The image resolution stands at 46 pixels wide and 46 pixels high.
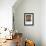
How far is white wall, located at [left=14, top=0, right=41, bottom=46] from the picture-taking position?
5457mm

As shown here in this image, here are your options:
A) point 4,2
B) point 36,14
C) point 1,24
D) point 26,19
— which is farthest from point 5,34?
point 36,14

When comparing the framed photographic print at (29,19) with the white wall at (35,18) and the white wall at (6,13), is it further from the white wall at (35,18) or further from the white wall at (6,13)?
the white wall at (6,13)

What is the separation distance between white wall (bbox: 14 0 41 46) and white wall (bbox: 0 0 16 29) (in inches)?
46.0

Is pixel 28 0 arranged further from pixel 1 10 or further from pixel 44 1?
pixel 1 10

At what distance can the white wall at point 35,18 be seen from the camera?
546 cm

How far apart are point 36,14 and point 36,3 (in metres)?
0.50

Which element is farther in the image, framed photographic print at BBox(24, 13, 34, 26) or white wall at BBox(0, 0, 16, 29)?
framed photographic print at BBox(24, 13, 34, 26)

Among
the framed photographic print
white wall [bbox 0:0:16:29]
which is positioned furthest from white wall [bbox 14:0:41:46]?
white wall [bbox 0:0:16:29]

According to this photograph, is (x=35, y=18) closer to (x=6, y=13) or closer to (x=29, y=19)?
(x=29, y=19)

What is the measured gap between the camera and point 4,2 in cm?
426

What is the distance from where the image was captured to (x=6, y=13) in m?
4.28

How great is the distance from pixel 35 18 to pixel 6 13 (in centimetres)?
167

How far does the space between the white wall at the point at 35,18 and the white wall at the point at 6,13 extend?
1.17 m

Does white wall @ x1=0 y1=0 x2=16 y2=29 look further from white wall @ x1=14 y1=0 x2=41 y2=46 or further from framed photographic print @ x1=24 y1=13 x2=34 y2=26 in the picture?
framed photographic print @ x1=24 y1=13 x2=34 y2=26
